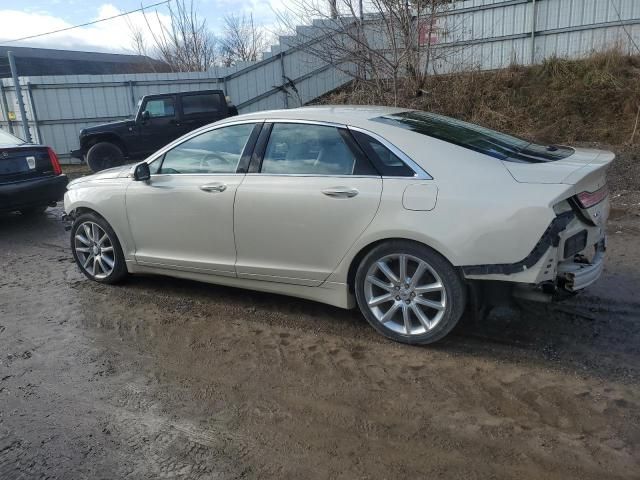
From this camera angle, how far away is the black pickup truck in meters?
13.4

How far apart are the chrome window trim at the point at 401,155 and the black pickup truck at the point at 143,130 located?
1061 cm

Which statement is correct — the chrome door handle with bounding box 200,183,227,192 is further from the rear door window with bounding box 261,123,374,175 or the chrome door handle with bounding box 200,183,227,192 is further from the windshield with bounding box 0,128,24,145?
the windshield with bounding box 0,128,24,145

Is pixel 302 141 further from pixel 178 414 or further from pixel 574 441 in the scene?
pixel 574 441

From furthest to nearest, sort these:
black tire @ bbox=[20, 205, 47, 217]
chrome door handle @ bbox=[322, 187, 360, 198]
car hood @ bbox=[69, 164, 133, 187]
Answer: black tire @ bbox=[20, 205, 47, 217], car hood @ bbox=[69, 164, 133, 187], chrome door handle @ bbox=[322, 187, 360, 198]

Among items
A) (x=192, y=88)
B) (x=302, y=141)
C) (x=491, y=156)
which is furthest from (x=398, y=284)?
(x=192, y=88)

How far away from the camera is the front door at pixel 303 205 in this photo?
386 centimetres

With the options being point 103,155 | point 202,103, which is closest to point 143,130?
point 103,155

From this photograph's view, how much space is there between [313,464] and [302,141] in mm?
2382

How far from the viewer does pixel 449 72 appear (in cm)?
1348

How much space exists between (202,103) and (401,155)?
11.2 metres

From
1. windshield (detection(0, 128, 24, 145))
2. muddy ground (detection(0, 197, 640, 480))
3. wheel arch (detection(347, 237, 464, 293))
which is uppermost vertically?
windshield (detection(0, 128, 24, 145))

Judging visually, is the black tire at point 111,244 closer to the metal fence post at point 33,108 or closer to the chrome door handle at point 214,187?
A: the chrome door handle at point 214,187

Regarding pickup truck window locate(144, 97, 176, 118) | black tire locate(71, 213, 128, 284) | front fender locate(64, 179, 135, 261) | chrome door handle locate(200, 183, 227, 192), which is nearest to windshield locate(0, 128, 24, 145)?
black tire locate(71, 213, 128, 284)

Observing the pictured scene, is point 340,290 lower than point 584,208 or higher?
lower
